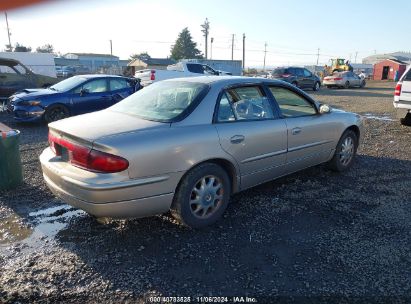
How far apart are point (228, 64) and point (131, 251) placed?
38.4 metres

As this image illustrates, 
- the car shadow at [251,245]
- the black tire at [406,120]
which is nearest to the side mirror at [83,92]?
the car shadow at [251,245]

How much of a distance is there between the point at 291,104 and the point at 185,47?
262ft

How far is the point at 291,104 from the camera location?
4758mm

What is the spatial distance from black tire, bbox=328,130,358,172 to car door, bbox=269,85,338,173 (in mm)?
255

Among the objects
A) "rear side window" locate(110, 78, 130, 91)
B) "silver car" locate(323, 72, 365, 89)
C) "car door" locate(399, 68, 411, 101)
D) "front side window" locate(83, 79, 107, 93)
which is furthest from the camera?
"silver car" locate(323, 72, 365, 89)

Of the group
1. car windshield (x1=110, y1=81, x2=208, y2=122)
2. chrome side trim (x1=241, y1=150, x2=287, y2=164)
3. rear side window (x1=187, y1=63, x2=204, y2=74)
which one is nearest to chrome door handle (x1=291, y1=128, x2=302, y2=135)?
chrome side trim (x1=241, y1=150, x2=287, y2=164)

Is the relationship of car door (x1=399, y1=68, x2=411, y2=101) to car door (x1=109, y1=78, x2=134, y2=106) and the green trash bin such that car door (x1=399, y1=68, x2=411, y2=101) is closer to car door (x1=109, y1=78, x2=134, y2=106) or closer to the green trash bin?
car door (x1=109, y1=78, x2=134, y2=106)

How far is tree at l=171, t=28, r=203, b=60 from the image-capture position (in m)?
80.8

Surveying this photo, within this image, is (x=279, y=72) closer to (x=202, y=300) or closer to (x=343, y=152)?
(x=343, y=152)

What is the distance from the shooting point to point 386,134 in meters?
8.66

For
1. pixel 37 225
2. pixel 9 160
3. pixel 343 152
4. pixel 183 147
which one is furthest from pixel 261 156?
pixel 9 160

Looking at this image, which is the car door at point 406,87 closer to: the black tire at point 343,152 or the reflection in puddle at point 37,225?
the black tire at point 343,152

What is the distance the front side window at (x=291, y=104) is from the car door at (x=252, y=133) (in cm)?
21

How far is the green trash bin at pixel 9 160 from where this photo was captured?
15.0ft
